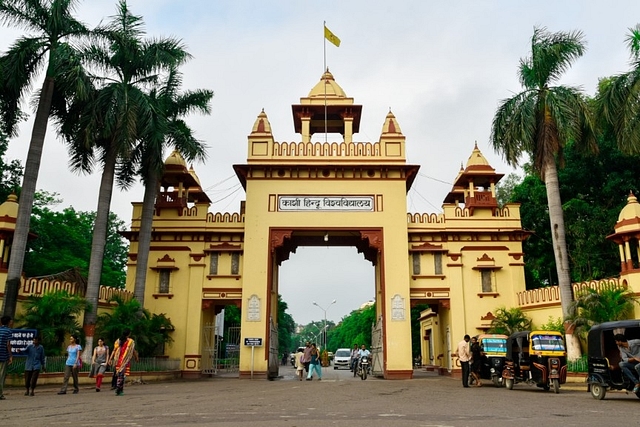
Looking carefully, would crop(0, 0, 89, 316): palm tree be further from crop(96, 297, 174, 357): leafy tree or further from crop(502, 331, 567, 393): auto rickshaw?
crop(502, 331, 567, 393): auto rickshaw

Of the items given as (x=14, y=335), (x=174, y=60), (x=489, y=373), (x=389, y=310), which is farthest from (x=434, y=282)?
(x=14, y=335)

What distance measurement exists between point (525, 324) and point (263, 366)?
37.4 ft

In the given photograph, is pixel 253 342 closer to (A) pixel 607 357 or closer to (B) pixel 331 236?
(B) pixel 331 236

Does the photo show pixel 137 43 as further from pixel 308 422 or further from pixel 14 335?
pixel 308 422

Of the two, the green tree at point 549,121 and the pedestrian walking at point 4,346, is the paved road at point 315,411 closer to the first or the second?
the pedestrian walking at point 4,346

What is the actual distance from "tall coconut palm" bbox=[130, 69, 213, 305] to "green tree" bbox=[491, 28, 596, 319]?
1266 cm

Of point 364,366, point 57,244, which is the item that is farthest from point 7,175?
point 364,366

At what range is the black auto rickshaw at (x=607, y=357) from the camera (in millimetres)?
12391

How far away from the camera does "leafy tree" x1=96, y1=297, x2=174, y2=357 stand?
2064cm

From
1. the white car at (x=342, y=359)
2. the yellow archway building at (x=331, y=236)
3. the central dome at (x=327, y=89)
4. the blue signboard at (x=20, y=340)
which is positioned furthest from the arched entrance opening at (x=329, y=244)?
the white car at (x=342, y=359)

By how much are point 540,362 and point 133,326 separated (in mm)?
14405

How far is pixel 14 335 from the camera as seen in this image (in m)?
16.1

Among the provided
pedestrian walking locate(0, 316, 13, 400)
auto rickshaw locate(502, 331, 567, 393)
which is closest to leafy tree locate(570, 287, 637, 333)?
auto rickshaw locate(502, 331, 567, 393)

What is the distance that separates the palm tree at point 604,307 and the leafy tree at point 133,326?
1596 cm
